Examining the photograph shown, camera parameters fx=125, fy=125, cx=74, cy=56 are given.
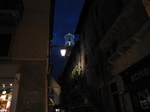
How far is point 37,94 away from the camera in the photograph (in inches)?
273

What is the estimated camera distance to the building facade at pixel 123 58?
26.2 ft

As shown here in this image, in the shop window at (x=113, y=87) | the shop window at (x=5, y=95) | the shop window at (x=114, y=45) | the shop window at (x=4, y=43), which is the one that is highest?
the shop window at (x=114, y=45)

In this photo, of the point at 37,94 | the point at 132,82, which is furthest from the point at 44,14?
the point at 132,82

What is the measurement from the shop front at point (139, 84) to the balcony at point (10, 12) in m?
8.57

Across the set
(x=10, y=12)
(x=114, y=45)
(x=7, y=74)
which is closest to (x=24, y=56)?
(x=7, y=74)

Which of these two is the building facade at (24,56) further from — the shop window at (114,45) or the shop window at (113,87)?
the shop window at (113,87)

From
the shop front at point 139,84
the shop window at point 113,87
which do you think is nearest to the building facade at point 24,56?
the shop front at point 139,84

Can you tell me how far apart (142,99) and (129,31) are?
5.22 metres

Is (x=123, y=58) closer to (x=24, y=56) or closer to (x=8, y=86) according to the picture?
(x=24, y=56)

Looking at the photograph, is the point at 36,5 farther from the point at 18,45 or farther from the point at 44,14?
the point at 18,45

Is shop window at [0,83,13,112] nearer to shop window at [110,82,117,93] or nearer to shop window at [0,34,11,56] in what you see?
shop window at [0,34,11,56]

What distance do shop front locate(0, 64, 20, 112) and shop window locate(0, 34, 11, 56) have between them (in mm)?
1064

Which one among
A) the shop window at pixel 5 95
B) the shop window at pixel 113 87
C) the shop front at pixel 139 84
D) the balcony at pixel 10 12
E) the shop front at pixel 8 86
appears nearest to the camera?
the shop front at pixel 8 86

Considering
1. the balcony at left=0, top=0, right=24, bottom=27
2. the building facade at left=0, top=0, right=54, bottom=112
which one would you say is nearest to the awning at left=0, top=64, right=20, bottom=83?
the building facade at left=0, top=0, right=54, bottom=112
